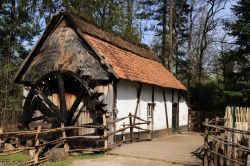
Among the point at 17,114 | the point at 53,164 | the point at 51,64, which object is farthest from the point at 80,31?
the point at 17,114

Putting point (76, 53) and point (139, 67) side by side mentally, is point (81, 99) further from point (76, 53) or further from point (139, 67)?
point (139, 67)

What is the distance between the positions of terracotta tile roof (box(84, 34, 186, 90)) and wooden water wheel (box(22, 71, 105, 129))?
1.52m

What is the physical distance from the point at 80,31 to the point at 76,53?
1.06 m

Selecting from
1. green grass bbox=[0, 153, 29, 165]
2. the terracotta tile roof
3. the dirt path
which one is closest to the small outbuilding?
the terracotta tile roof

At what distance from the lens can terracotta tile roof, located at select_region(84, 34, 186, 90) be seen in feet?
58.6

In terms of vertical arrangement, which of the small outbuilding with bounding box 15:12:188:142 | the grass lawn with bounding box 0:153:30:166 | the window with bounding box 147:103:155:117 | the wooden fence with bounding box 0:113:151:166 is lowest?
the grass lawn with bounding box 0:153:30:166

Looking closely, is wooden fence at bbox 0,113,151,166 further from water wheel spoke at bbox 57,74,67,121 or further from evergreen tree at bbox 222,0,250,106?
evergreen tree at bbox 222,0,250,106

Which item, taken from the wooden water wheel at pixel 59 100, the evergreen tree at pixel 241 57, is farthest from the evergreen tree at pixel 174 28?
the wooden water wheel at pixel 59 100

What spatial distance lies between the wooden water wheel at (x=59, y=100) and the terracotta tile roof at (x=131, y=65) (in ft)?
5.00

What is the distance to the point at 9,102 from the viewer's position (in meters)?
27.4

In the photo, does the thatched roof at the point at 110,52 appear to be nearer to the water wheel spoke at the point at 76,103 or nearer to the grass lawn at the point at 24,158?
the water wheel spoke at the point at 76,103

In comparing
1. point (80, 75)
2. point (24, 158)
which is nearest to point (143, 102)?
point (80, 75)

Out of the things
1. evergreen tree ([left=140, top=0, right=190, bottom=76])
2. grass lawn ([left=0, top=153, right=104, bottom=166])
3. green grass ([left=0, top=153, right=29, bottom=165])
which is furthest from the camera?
evergreen tree ([left=140, top=0, right=190, bottom=76])

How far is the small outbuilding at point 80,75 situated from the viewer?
1717cm
